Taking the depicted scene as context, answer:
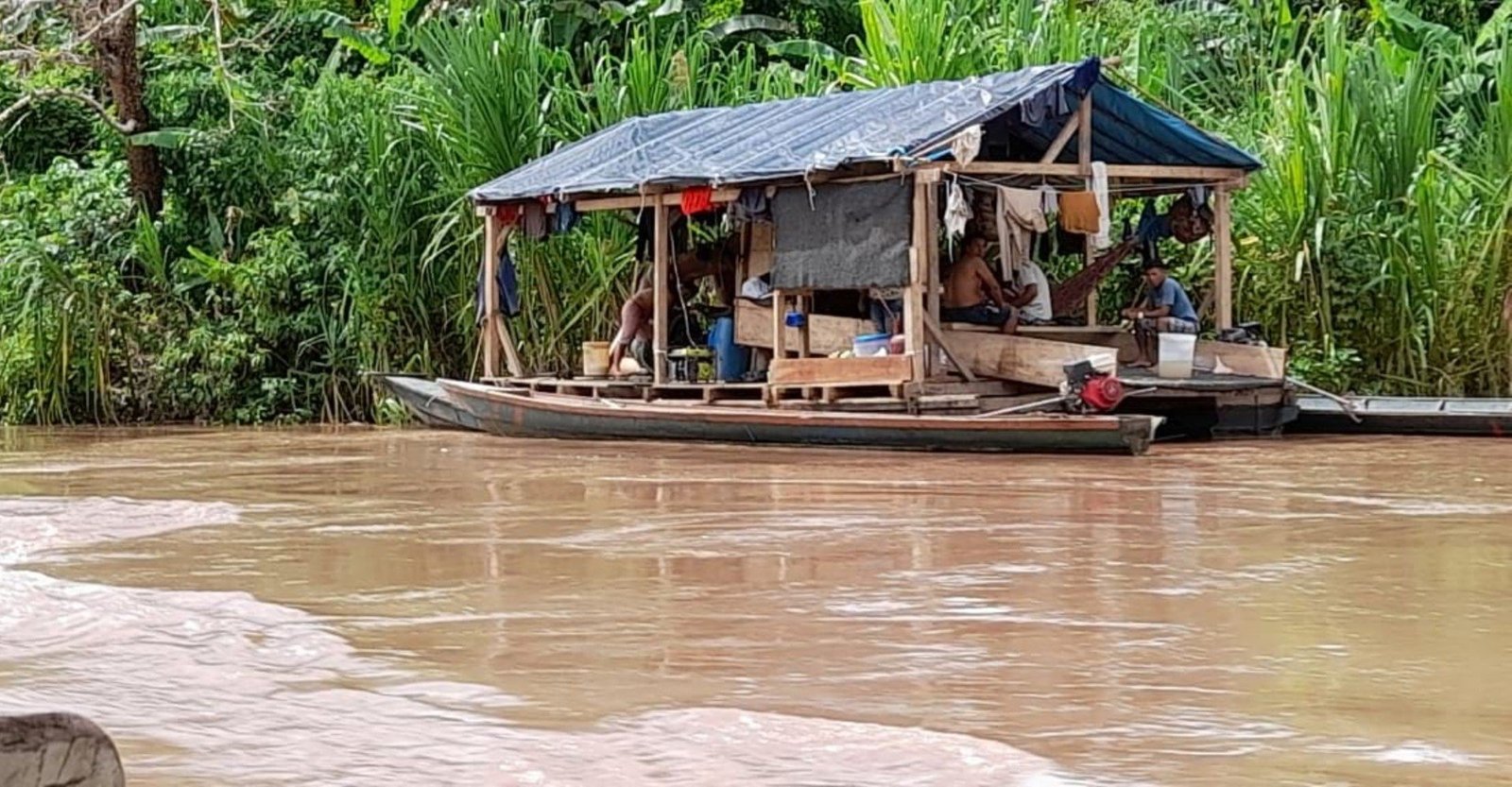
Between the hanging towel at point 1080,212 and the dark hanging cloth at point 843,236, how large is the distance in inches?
48.5

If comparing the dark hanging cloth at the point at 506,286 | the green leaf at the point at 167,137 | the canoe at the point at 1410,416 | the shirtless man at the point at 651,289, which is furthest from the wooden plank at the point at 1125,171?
the green leaf at the point at 167,137

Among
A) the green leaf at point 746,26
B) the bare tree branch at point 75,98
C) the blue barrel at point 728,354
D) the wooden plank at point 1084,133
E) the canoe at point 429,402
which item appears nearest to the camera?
the wooden plank at point 1084,133

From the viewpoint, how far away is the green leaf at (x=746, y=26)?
19281 millimetres

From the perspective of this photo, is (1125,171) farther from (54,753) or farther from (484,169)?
(54,753)

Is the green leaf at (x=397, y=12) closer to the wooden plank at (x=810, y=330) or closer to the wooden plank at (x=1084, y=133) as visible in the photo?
the wooden plank at (x=810, y=330)

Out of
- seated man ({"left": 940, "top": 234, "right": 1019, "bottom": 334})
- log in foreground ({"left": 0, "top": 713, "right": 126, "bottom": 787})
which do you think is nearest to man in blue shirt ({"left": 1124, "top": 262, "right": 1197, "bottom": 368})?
seated man ({"left": 940, "top": 234, "right": 1019, "bottom": 334})

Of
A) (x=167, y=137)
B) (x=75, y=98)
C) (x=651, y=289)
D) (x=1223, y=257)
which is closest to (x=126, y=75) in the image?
(x=75, y=98)

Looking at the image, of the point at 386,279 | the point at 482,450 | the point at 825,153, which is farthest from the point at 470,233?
the point at 825,153

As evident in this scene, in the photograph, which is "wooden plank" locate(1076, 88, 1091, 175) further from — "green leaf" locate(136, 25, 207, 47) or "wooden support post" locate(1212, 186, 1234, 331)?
"green leaf" locate(136, 25, 207, 47)

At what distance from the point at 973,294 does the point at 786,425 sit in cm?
192

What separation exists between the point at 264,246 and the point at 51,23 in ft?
14.1

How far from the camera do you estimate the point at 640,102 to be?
53.3ft

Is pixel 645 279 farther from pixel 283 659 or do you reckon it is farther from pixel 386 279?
pixel 283 659

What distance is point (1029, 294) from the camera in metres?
13.4
